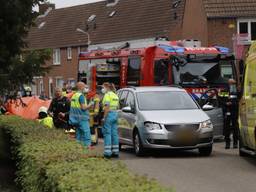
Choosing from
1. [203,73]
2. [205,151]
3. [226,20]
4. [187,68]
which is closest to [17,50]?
[205,151]

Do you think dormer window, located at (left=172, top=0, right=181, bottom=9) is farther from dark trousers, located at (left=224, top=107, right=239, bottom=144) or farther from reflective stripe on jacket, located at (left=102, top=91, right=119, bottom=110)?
reflective stripe on jacket, located at (left=102, top=91, right=119, bottom=110)

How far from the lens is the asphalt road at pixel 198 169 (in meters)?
11.2

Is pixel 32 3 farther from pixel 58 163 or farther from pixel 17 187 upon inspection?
pixel 58 163

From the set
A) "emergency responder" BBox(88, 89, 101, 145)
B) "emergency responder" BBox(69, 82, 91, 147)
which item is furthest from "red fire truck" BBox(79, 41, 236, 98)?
"emergency responder" BBox(69, 82, 91, 147)

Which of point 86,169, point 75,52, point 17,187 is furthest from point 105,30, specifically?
point 86,169

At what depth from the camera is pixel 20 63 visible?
14.9m

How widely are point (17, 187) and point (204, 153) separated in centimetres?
576

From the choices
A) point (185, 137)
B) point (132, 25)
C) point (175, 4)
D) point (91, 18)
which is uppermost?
point (91, 18)

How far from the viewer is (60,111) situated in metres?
18.1

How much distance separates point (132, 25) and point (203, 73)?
31227mm

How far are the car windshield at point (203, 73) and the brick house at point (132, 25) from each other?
244 inches

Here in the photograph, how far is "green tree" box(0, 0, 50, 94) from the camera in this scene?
13903 millimetres

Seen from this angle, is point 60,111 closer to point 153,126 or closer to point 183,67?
point 153,126

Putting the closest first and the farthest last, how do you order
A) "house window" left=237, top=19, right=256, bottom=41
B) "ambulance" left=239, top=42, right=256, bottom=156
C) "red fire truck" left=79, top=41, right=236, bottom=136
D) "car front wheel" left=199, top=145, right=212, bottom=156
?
"ambulance" left=239, top=42, right=256, bottom=156
"car front wheel" left=199, top=145, right=212, bottom=156
"red fire truck" left=79, top=41, right=236, bottom=136
"house window" left=237, top=19, right=256, bottom=41
